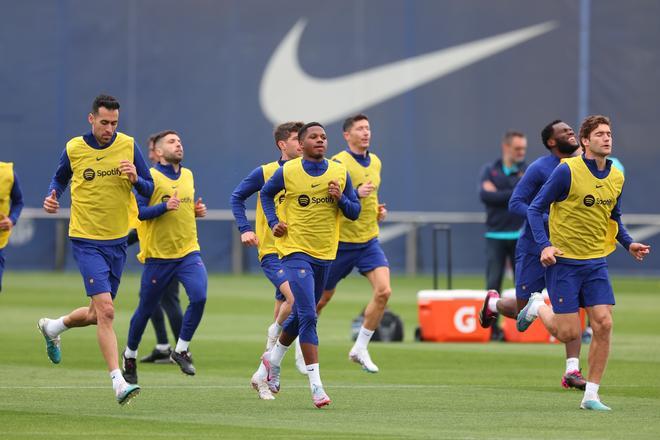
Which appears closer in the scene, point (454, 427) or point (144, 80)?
point (454, 427)

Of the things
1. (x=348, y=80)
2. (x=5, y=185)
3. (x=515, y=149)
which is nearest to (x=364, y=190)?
(x=5, y=185)

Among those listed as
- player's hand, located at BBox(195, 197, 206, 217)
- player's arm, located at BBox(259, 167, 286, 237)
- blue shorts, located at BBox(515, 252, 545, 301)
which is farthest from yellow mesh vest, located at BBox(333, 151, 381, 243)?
player's arm, located at BBox(259, 167, 286, 237)

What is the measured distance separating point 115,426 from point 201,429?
0.65 metres

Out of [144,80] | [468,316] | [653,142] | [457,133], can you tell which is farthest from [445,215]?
[468,316]

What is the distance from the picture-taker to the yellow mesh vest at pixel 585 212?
42.7ft

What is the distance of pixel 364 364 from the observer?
1616cm

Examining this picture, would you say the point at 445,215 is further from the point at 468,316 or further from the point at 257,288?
the point at 468,316

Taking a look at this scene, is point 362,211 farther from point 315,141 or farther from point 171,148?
point 315,141

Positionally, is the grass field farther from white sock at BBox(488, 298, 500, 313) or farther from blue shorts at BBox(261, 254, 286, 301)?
blue shorts at BBox(261, 254, 286, 301)

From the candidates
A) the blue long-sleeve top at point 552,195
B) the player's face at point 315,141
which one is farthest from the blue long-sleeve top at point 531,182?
the player's face at point 315,141

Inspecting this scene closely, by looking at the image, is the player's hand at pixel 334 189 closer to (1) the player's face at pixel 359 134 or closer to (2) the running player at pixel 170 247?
(2) the running player at pixel 170 247

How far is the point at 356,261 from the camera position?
16891 millimetres

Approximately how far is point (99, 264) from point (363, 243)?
4.20 m

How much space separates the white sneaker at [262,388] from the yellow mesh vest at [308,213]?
1096 mm
